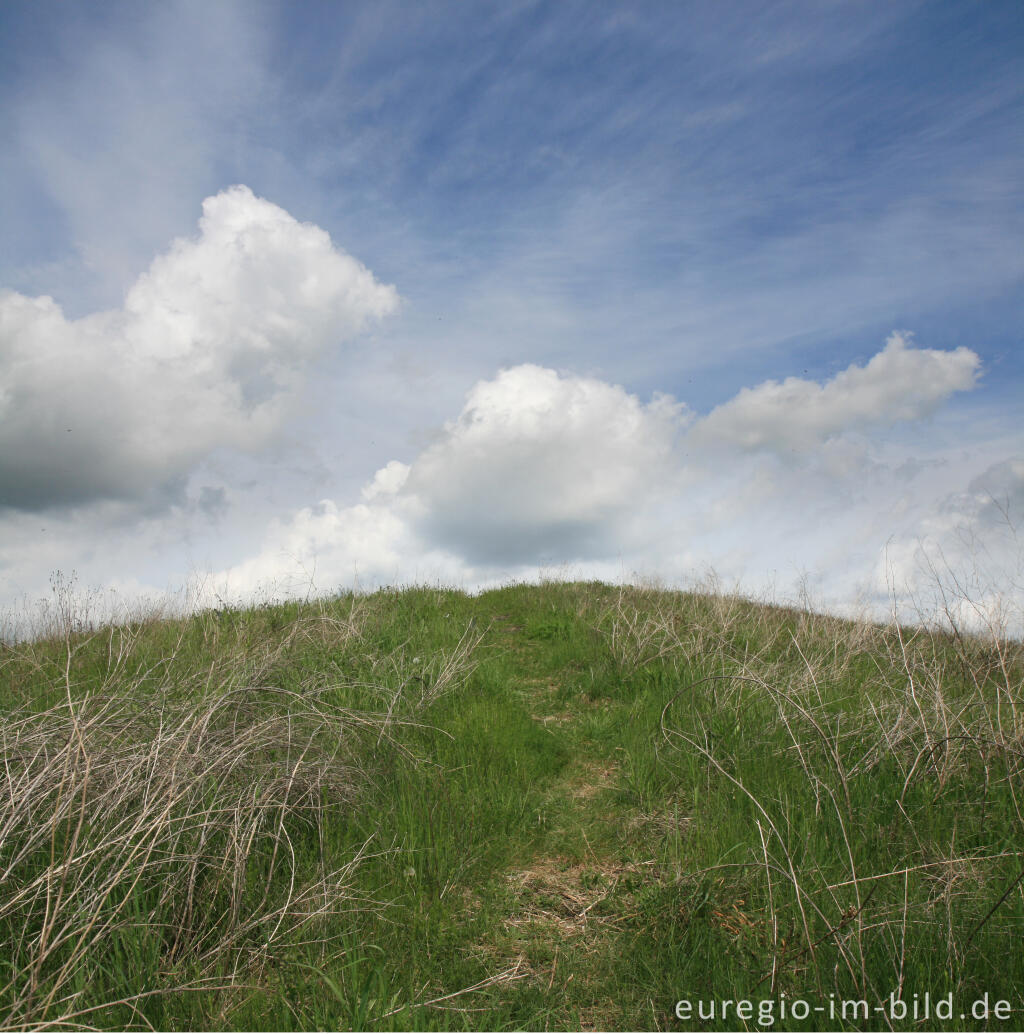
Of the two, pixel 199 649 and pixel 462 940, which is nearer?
pixel 462 940

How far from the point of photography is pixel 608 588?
13.9 meters

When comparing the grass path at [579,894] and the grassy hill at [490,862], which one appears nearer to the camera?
the grassy hill at [490,862]

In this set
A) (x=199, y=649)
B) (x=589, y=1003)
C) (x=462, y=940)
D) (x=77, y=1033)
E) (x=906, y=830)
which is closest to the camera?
(x=77, y=1033)

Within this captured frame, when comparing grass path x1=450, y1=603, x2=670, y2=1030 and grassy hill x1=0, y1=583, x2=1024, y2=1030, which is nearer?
grassy hill x1=0, y1=583, x2=1024, y2=1030

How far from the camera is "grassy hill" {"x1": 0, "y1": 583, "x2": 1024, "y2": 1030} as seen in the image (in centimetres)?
250

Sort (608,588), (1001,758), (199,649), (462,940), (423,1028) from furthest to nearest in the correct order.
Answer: (608,588) < (199,649) < (1001,758) < (462,940) < (423,1028)

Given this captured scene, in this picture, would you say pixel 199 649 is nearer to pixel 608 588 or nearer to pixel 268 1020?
pixel 268 1020

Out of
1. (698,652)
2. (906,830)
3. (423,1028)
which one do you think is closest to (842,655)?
(698,652)

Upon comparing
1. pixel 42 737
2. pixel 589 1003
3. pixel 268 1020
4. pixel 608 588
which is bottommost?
pixel 589 1003

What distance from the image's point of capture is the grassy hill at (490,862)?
2.50 meters

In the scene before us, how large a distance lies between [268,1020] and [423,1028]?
0.59 m

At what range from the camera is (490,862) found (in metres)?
3.77

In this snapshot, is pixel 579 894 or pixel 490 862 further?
pixel 490 862

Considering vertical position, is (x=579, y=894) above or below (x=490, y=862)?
below
